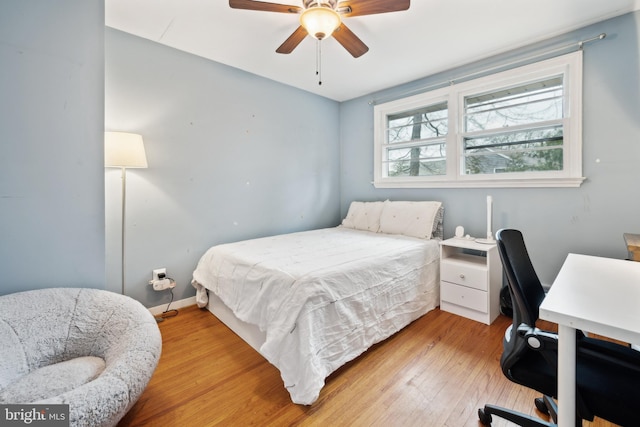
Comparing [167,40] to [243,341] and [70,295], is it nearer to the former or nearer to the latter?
[70,295]

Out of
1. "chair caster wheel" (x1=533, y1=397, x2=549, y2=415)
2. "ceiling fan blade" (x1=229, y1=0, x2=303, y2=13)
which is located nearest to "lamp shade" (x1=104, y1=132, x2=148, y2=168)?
"ceiling fan blade" (x1=229, y1=0, x2=303, y2=13)

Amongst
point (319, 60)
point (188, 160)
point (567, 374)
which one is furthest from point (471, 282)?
point (188, 160)

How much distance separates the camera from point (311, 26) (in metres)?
1.63

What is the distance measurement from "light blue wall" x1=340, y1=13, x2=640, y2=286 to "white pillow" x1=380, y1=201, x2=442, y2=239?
1.74 feet

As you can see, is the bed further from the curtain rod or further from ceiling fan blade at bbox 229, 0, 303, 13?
ceiling fan blade at bbox 229, 0, 303, 13

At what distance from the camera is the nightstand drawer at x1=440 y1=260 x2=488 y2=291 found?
2303mm

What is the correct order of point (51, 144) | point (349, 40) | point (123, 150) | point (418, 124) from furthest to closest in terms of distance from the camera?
point (418, 124) < point (123, 150) < point (349, 40) < point (51, 144)

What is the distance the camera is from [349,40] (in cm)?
196

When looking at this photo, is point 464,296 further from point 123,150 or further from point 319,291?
point 123,150

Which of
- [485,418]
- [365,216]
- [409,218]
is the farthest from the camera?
[365,216]

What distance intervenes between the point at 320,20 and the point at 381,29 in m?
0.91

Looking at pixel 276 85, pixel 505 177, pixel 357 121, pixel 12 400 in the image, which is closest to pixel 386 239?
pixel 505 177

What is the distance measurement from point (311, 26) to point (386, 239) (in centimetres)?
199

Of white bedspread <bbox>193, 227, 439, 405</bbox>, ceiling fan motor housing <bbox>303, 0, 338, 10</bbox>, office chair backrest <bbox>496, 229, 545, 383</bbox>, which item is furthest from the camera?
ceiling fan motor housing <bbox>303, 0, 338, 10</bbox>
